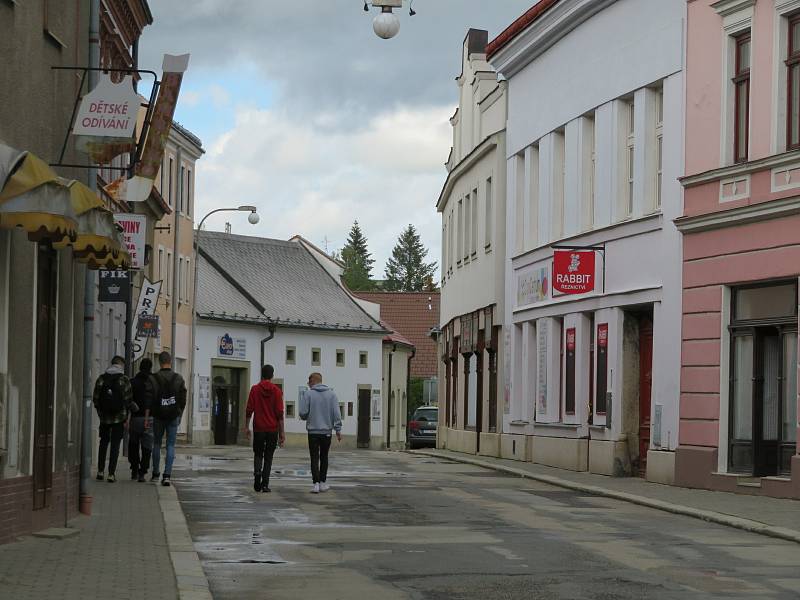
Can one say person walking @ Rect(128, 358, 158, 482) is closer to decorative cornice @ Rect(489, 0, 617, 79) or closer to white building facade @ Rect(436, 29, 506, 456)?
decorative cornice @ Rect(489, 0, 617, 79)

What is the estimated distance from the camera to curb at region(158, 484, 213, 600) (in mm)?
10875

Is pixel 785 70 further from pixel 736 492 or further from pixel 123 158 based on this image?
pixel 123 158

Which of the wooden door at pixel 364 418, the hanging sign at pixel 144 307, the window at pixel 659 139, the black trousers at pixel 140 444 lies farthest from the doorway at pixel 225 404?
the black trousers at pixel 140 444

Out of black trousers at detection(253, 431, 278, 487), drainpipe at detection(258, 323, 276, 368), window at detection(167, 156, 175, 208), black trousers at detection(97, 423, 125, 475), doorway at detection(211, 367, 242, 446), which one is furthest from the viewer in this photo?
drainpipe at detection(258, 323, 276, 368)

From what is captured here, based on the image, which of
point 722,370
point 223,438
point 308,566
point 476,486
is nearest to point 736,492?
point 722,370

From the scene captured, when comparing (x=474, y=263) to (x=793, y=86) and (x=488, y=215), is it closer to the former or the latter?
(x=488, y=215)

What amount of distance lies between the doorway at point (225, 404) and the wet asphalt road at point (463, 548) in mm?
46486

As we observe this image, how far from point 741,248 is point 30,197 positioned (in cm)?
1391

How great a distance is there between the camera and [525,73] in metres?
37.5

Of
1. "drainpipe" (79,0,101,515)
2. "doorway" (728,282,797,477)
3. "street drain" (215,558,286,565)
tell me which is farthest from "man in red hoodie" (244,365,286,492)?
"street drain" (215,558,286,565)

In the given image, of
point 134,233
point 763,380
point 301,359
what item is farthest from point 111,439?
point 301,359

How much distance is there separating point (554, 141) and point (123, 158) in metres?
9.25

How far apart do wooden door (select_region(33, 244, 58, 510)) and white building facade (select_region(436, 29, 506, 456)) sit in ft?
80.5

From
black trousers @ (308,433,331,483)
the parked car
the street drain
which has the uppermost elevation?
black trousers @ (308,433,331,483)
